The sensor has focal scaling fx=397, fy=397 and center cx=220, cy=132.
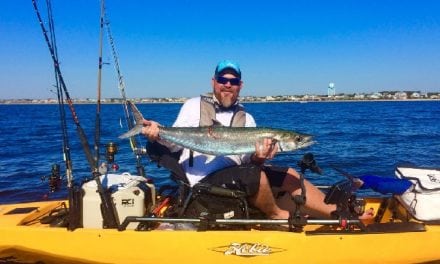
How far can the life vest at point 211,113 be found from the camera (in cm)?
565

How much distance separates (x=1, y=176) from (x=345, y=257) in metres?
13.6

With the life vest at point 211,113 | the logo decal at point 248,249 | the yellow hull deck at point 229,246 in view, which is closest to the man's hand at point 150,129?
the life vest at point 211,113

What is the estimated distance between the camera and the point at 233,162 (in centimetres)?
550

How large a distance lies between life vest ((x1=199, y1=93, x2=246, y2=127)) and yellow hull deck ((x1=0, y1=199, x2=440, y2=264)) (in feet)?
5.31

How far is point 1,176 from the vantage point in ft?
47.3

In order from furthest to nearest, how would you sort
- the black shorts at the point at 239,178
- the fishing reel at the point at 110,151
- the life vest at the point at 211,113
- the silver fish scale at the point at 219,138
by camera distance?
1. the fishing reel at the point at 110,151
2. the life vest at the point at 211,113
3. the silver fish scale at the point at 219,138
4. the black shorts at the point at 239,178

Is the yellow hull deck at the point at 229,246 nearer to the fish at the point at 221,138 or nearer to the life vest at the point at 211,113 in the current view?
the fish at the point at 221,138

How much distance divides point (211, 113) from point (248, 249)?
201 cm

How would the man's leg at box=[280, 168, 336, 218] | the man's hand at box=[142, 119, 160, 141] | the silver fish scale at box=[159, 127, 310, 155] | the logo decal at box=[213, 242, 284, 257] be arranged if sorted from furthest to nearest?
1. the man's leg at box=[280, 168, 336, 218]
2. the man's hand at box=[142, 119, 160, 141]
3. the silver fish scale at box=[159, 127, 310, 155]
4. the logo decal at box=[213, 242, 284, 257]

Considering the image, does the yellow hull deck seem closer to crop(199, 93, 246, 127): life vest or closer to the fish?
the fish

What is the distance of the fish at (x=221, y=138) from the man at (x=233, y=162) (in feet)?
0.46

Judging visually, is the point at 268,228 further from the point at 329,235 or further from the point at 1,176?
the point at 1,176

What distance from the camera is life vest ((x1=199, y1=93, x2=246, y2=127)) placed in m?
5.65

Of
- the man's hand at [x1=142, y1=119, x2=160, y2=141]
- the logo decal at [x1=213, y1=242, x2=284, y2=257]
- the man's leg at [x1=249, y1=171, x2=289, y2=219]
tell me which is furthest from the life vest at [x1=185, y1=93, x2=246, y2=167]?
the logo decal at [x1=213, y1=242, x2=284, y2=257]
